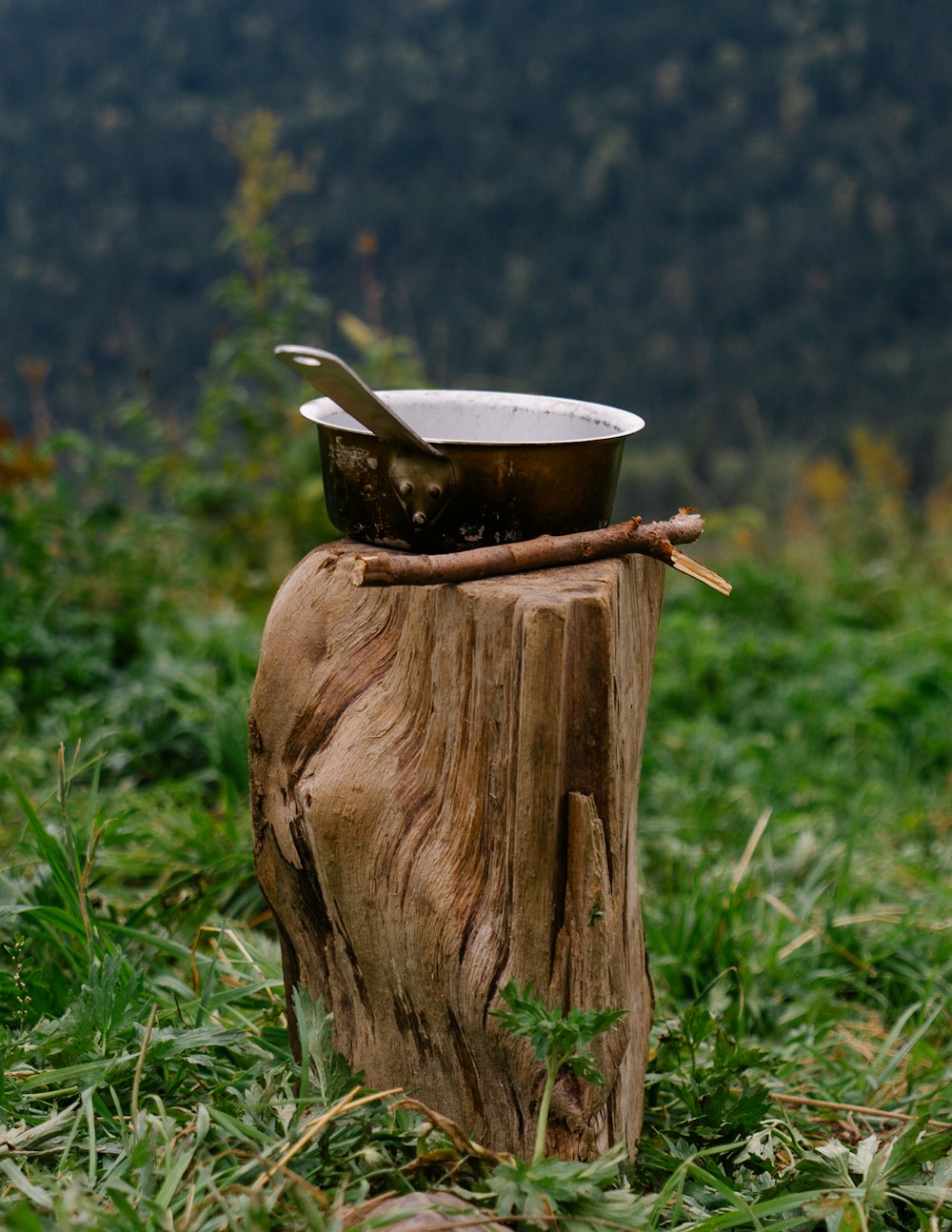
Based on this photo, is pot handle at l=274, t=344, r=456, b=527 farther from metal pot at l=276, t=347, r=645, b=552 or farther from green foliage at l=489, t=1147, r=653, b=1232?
green foliage at l=489, t=1147, r=653, b=1232

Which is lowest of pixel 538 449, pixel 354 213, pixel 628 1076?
pixel 628 1076

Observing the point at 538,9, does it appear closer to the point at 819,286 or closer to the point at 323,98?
the point at 323,98

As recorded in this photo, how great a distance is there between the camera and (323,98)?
64.1 ft

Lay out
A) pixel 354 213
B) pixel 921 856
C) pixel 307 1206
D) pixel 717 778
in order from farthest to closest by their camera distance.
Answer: pixel 354 213 < pixel 717 778 < pixel 921 856 < pixel 307 1206

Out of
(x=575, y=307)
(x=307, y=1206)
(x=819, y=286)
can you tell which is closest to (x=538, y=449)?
(x=307, y=1206)

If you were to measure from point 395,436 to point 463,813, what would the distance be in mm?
532

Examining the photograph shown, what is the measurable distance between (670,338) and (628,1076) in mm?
22081

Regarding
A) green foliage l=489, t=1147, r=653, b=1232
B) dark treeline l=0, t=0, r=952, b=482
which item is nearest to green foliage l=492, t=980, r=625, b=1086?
green foliage l=489, t=1147, r=653, b=1232

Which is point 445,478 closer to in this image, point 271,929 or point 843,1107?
point 843,1107

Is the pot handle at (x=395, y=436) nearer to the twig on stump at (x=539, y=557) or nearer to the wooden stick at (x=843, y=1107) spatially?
the twig on stump at (x=539, y=557)

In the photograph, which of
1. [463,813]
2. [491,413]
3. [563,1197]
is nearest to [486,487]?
[491,413]

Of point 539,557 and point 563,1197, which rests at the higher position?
point 539,557

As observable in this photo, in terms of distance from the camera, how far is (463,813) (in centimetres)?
148

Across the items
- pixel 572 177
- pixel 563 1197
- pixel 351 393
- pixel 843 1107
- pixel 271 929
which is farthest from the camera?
pixel 572 177
